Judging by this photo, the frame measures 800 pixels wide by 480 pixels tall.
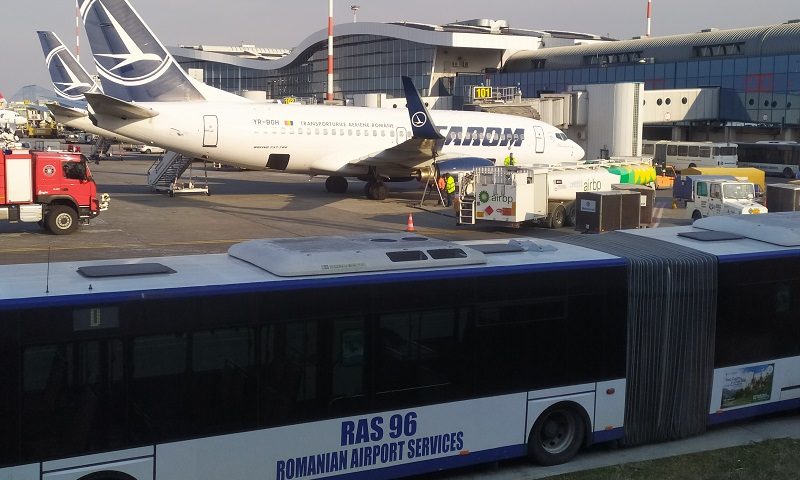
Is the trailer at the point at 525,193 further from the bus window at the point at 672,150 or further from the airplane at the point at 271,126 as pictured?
the bus window at the point at 672,150

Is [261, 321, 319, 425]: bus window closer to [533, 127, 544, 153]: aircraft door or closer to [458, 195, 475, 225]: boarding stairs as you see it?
[458, 195, 475, 225]: boarding stairs

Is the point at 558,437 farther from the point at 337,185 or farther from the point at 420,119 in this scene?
the point at 337,185

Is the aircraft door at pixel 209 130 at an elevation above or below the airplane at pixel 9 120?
below

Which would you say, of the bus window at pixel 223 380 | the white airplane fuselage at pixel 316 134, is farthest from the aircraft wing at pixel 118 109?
the bus window at pixel 223 380

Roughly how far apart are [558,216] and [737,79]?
1847 inches

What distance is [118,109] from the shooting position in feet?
111

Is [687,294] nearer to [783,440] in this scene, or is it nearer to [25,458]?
[783,440]

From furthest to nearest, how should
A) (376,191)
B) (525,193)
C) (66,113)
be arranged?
(66,113) → (376,191) → (525,193)

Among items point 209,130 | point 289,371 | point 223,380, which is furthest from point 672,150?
point 223,380

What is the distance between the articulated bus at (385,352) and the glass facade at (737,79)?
5370 cm

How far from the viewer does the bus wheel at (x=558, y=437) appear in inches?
406

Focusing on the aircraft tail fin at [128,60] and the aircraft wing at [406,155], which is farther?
the aircraft wing at [406,155]

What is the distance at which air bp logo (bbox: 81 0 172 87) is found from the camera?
37438 mm

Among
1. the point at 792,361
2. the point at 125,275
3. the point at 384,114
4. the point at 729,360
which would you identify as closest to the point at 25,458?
the point at 125,275
